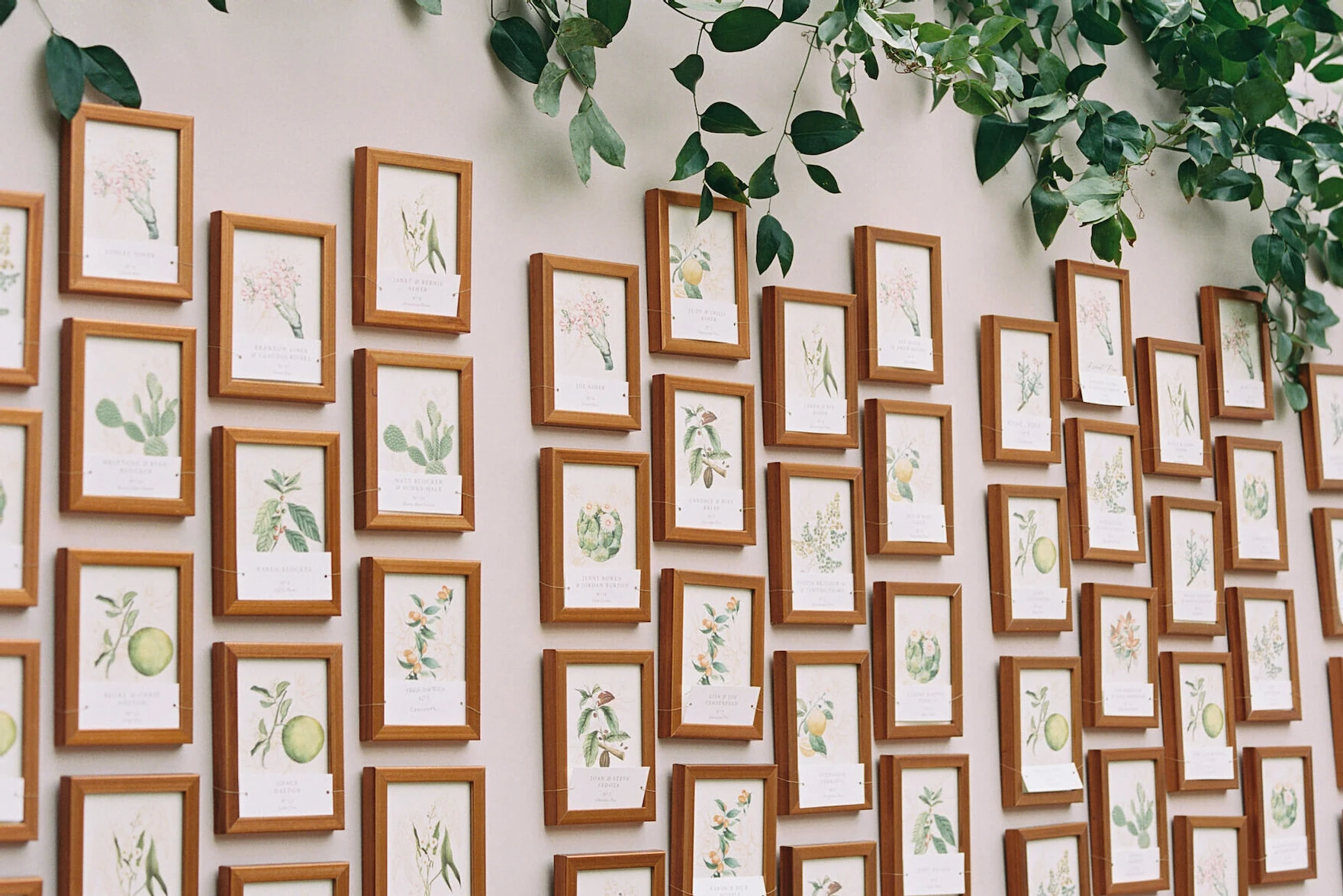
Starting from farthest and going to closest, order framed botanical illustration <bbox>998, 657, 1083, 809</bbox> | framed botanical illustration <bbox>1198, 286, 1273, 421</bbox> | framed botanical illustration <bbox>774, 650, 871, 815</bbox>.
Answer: framed botanical illustration <bbox>1198, 286, 1273, 421</bbox> < framed botanical illustration <bbox>998, 657, 1083, 809</bbox> < framed botanical illustration <bbox>774, 650, 871, 815</bbox>

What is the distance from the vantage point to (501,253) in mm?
2178

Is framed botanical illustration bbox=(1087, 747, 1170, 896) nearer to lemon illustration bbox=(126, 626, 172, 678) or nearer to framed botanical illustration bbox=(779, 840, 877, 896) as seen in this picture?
framed botanical illustration bbox=(779, 840, 877, 896)

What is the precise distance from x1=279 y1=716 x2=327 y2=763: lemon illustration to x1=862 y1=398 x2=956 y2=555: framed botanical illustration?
980 millimetres

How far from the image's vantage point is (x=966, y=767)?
247 cm

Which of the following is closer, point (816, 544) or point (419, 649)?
point (419, 649)

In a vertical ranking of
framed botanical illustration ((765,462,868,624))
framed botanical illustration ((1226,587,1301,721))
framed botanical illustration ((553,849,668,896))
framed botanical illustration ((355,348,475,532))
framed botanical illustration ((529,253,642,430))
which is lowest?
framed botanical illustration ((553,849,668,896))

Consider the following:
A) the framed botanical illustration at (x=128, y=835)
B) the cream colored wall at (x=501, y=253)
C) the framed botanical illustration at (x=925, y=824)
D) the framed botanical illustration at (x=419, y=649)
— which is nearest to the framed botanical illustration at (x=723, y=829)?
the cream colored wall at (x=501, y=253)

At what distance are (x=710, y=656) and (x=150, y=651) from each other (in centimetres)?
84

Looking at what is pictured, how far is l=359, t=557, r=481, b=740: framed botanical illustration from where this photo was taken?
1.99m

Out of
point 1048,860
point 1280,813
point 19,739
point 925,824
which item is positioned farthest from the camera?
point 1280,813

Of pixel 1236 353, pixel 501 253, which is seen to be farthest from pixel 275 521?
→ pixel 1236 353

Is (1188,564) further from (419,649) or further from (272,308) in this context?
(272,308)

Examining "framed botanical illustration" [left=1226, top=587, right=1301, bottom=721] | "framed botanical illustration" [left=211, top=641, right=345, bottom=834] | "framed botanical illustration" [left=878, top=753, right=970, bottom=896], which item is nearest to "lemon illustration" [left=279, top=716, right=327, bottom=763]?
"framed botanical illustration" [left=211, top=641, right=345, bottom=834]

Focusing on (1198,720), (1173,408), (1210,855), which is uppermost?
(1173,408)
